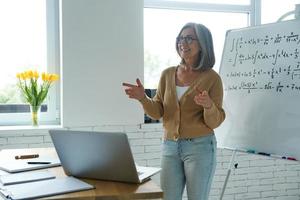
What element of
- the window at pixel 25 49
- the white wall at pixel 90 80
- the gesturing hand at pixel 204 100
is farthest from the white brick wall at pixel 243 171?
the gesturing hand at pixel 204 100

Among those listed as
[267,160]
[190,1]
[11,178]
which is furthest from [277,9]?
[11,178]

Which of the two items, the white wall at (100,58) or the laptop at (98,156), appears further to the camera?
the white wall at (100,58)

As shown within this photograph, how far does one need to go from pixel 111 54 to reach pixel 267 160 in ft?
5.64

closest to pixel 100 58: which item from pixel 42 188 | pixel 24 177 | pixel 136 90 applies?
pixel 136 90

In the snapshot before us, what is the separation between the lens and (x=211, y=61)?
1.89 meters

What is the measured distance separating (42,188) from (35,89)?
1531 mm

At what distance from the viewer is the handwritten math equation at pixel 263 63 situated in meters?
1.94

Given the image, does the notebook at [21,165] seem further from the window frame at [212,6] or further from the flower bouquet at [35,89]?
the window frame at [212,6]

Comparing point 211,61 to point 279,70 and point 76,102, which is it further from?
point 76,102

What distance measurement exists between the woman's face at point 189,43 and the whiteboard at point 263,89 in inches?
18.6

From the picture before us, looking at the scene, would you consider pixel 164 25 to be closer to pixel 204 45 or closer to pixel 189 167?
pixel 204 45

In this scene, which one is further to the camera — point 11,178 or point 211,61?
point 211,61

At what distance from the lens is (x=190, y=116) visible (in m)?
1.83

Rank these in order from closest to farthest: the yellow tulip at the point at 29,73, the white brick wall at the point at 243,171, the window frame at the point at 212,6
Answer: the yellow tulip at the point at 29,73 < the white brick wall at the point at 243,171 < the window frame at the point at 212,6
